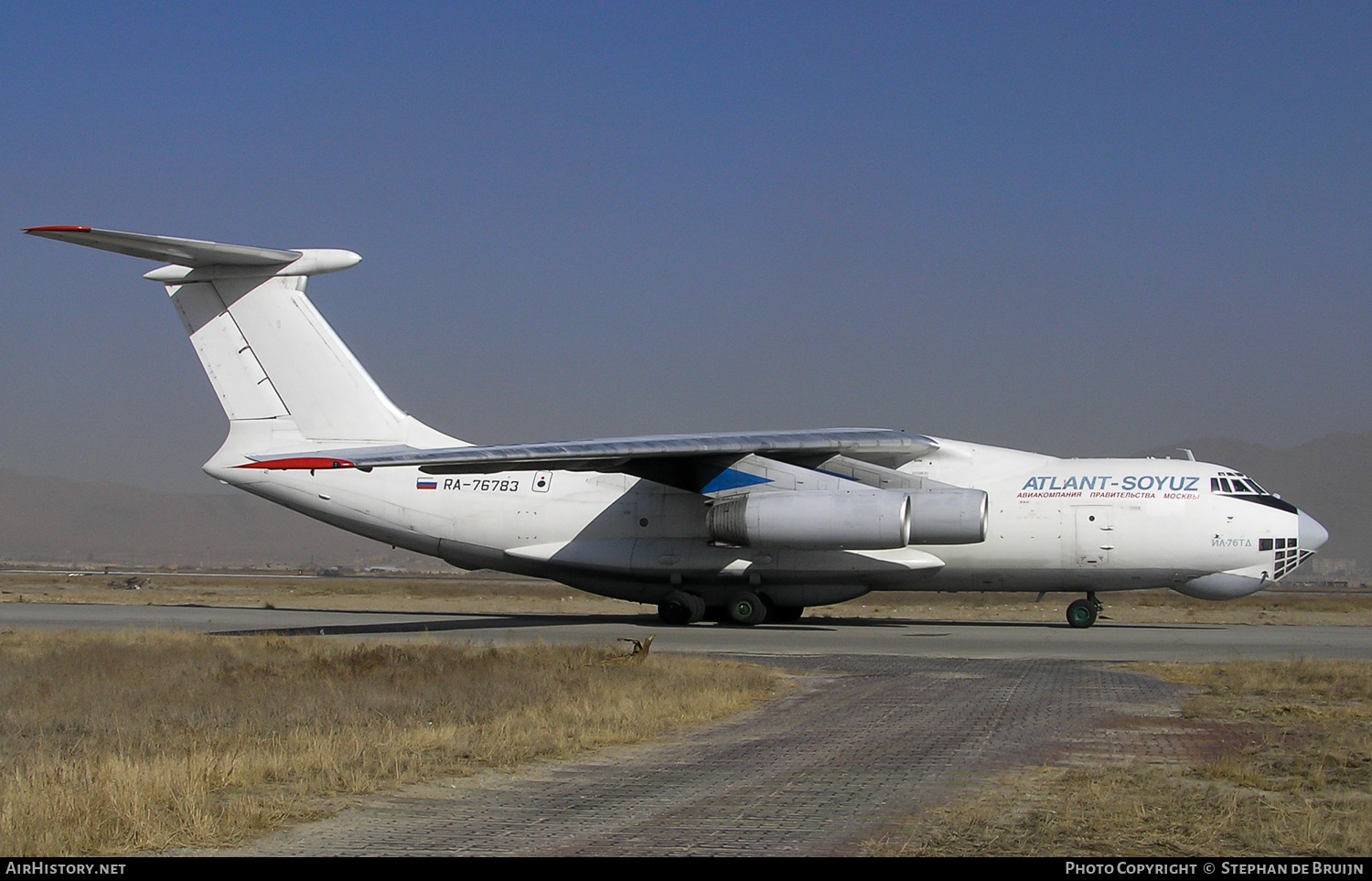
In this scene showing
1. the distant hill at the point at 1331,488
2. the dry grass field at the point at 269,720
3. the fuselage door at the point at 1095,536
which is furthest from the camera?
Result: the distant hill at the point at 1331,488

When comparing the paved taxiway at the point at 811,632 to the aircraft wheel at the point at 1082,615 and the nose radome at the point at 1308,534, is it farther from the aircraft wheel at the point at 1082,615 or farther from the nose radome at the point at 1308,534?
the nose radome at the point at 1308,534

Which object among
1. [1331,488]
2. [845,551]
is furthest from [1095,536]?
[1331,488]

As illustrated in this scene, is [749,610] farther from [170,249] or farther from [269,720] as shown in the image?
[269,720]

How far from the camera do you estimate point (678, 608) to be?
21203 millimetres

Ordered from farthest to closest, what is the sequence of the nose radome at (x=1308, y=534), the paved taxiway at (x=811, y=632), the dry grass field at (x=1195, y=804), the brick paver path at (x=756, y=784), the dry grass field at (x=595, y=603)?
the dry grass field at (x=595, y=603), the nose radome at (x=1308, y=534), the paved taxiway at (x=811, y=632), the brick paver path at (x=756, y=784), the dry grass field at (x=1195, y=804)

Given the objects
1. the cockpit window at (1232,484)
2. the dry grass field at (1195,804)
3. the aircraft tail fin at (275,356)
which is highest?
the aircraft tail fin at (275,356)

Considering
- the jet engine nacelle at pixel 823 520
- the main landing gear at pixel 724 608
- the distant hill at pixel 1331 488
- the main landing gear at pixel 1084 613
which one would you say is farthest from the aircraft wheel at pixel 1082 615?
the distant hill at pixel 1331 488

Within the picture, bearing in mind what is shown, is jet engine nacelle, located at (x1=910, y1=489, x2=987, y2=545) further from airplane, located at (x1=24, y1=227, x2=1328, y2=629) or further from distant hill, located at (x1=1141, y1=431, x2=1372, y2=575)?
distant hill, located at (x1=1141, y1=431, x2=1372, y2=575)

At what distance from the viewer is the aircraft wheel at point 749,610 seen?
20.9m

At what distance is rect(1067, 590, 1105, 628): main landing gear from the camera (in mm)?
20688

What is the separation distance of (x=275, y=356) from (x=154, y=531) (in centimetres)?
16054

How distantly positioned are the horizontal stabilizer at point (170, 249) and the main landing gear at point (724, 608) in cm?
842

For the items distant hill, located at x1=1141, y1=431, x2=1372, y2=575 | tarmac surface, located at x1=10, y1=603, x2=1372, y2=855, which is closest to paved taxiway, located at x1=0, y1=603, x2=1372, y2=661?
tarmac surface, located at x1=10, y1=603, x2=1372, y2=855

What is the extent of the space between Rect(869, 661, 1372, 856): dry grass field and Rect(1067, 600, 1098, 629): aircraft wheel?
11397 mm
